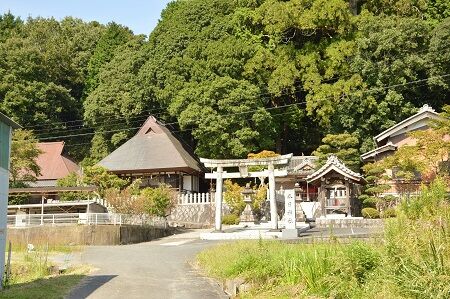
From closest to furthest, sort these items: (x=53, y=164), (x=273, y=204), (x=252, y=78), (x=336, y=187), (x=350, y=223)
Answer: (x=273, y=204)
(x=350, y=223)
(x=336, y=187)
(x=252, y=78)
(x=53, y=164)

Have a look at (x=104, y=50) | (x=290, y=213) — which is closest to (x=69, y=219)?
(x=290, y=213)

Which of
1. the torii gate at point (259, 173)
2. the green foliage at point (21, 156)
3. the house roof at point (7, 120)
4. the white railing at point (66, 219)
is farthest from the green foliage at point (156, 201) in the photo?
the house roof at point (7, 120)

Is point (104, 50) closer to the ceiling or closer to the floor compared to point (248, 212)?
closer to the ceiling

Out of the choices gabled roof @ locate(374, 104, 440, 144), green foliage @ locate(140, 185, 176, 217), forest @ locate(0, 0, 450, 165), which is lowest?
green foliage @ locate(140, 185, 176, 217)

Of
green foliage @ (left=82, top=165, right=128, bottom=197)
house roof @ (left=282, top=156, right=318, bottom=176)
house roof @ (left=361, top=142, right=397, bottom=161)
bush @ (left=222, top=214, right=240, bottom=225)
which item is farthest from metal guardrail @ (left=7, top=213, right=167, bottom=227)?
Result: house roof @ (left=361, top=142, right=397, bottom=161)

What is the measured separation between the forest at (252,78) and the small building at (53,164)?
1.84 m

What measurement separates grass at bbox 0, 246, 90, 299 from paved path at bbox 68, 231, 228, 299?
0.32 m

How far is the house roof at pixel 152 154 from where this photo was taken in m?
36.0

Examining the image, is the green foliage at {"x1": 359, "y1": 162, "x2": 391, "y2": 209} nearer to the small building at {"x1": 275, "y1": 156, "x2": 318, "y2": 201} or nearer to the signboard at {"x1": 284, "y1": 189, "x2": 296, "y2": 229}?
the small building at {"x1": 275, "y1": 156, "x2": 318, "y2": 201}

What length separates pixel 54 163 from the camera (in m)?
40.5

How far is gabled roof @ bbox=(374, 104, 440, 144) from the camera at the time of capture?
2866 cm

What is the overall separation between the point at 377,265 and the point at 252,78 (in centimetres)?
3083

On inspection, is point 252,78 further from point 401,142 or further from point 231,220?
point 231,220

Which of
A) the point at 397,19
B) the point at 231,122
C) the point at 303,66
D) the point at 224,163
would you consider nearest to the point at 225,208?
the point at 231,122
